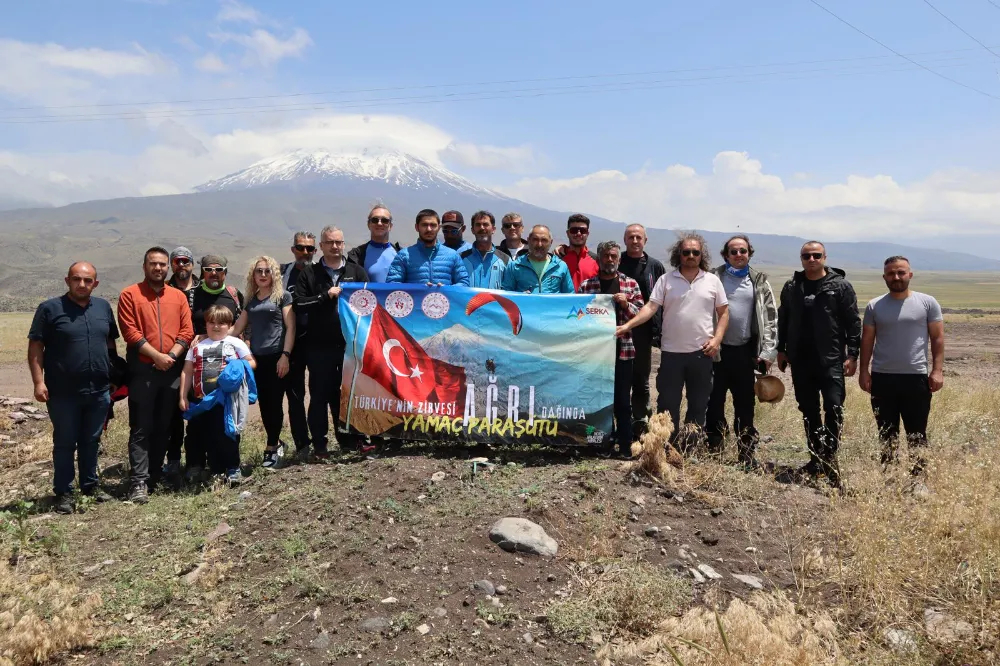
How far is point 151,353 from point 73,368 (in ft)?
2.10

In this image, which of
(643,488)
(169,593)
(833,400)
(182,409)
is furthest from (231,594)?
(833,400)

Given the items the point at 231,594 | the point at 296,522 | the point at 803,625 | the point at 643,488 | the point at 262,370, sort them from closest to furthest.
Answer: the point at 803,625
the point at 231,594
the point at 296,522
the point at 643,488
the point at 262,370

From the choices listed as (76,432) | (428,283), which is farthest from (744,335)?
(76,432)

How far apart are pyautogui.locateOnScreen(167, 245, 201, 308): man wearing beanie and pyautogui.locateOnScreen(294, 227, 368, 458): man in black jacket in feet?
3.68

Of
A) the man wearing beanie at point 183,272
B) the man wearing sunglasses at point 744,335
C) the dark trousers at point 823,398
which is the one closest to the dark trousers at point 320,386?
the man wearing beanie at point 183,272

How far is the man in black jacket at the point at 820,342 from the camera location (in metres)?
6.51

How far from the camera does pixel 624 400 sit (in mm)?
7109

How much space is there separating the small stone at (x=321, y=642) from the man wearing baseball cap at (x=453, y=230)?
4452 millimetres

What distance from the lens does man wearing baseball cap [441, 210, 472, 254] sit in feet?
24.8

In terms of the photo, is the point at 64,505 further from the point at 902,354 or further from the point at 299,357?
the point at 902,354

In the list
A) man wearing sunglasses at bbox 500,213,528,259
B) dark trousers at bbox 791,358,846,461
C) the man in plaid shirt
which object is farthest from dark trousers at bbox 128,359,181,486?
dark trousers at bbox 791,358,846,461

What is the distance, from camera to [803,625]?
4031 millimetres

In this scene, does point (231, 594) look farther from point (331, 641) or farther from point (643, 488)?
point (643, 488)

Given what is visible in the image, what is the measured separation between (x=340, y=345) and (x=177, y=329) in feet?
5.22
